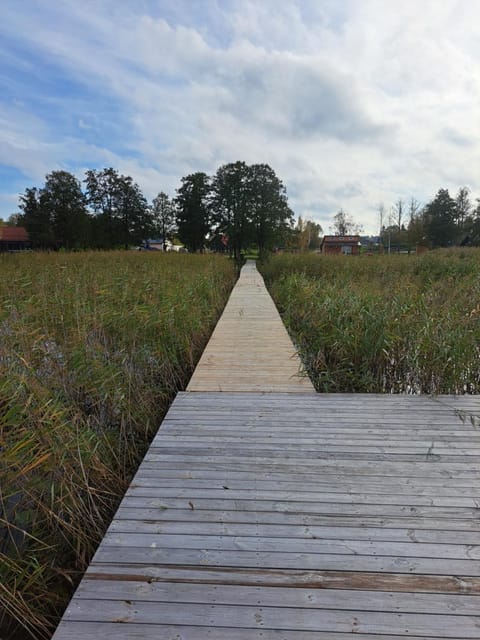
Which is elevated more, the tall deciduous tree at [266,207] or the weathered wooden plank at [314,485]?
the tall deciduous tree at [266,207]

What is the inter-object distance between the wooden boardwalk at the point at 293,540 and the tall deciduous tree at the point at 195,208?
35.2m

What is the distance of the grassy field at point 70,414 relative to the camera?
147 cm

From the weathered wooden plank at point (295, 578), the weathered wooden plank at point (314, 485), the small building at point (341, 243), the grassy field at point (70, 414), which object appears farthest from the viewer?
the small building at point (341, 243)

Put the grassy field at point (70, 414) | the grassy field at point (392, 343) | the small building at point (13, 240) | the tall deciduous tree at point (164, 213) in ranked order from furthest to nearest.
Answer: the tall deciduous tree at point (164, 213) → the small building at point (13, 240) → the grassy field at point (392, 343) → the grassy field at point (70, 414)

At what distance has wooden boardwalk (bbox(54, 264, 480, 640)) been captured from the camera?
3.43 feet

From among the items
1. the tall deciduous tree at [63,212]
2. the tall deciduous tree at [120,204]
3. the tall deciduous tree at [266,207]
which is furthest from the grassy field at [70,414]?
the tall deciduous tree at [120,204]

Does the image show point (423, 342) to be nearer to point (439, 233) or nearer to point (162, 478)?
point (162, 478)

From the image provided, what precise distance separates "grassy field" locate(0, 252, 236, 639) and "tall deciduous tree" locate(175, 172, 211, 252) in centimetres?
3193

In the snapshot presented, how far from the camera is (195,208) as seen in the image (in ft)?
118

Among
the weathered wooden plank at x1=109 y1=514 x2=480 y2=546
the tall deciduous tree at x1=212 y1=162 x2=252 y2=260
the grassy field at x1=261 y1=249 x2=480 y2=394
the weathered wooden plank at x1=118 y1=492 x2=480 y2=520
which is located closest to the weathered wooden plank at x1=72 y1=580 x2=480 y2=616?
the weathered wooden plank at x1=109 y1=514 x2=480 y2=546

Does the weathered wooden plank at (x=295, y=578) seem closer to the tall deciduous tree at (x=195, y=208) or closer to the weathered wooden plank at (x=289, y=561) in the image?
the weathered wooden plank at (x=289, y=561)

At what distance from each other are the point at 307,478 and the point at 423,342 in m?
2.29

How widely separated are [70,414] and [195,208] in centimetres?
3575

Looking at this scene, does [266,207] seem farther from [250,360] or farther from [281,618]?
[281,618]
